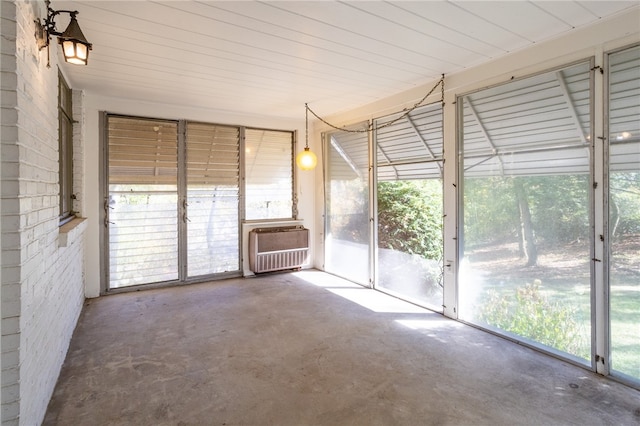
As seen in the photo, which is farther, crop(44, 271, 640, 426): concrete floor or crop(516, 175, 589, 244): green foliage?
crop(516, 175, 589, 244): green foliage

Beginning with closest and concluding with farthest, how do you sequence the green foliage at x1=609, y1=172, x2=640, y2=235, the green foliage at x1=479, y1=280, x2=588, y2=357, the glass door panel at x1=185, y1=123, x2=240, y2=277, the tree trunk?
the green foliage at x1=609, y1=172, x2=640, y2=235
the green foliage at x1=479, y1=280, x2=588, y2=357
the tree trunk
the glass door panel at x1=185, y1=123, x2=240, y2=277

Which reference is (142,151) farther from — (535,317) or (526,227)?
(535,317)

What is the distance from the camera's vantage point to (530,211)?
3000 millimetres

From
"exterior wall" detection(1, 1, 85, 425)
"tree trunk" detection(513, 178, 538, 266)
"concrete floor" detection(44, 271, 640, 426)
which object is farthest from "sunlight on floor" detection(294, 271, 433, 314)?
"exterior wall" detection(1, 1, 85, 425)

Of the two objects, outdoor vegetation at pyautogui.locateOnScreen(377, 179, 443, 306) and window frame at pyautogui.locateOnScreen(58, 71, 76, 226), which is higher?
window frame at pyautogui.locateOnScreen(58, 71, 76, 226)

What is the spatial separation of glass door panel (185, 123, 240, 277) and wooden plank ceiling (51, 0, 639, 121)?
3.53ft

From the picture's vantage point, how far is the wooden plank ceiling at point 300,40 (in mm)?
2322

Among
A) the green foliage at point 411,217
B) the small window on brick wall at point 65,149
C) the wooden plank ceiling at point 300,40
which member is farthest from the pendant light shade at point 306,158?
the small window on brick wall at point 65,149

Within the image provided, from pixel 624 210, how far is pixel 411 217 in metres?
2.15

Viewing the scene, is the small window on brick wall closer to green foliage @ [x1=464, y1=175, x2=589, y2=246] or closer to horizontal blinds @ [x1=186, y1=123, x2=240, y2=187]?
horizontal blinds @ [x1=186, y1=123, x2=240, y2=187]

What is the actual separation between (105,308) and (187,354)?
1.84m

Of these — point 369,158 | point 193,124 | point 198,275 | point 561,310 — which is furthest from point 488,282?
point 193,124

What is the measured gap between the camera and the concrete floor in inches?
82.7

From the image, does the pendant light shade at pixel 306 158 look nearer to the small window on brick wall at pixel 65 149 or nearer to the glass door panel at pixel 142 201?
the glass door panel at pixel 142 201
